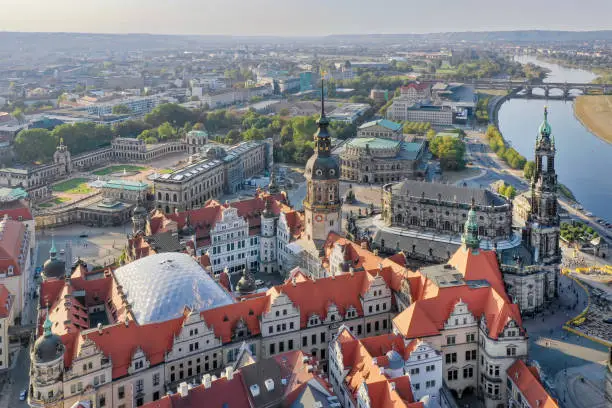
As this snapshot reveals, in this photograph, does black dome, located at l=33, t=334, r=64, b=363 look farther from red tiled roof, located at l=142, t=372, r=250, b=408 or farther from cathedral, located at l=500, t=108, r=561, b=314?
cathedral, located at l=500, t=108, r=561, b=314

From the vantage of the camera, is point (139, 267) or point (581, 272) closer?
point (139, 267)

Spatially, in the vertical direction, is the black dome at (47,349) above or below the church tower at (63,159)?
above

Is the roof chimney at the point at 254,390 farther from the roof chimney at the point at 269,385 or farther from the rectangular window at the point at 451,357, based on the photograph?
the rectangular window at the point at 451,357

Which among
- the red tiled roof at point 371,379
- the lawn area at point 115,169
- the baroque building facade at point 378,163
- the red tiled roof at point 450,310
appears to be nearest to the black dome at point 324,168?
the red tiled roof at point 450,310

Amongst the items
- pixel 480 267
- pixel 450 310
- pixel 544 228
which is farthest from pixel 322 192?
pixel 544 228

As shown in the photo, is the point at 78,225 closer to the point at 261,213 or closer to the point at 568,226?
the point at 261,213

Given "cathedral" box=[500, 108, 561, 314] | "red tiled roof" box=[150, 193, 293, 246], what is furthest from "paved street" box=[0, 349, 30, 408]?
"cathedral" box=[500, 108, 561, 314]

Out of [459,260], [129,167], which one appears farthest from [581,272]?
[129,167]
